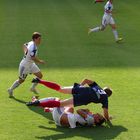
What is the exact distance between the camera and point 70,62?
1891 centimetres

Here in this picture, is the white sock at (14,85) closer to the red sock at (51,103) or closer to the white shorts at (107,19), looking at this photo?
the red sock at (51,103)

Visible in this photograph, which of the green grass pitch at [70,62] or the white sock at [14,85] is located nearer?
the green grass pitch at [70,62]

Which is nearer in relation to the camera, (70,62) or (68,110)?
(68,110)

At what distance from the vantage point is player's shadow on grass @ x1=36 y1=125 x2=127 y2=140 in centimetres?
1115

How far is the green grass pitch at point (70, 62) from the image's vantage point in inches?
458

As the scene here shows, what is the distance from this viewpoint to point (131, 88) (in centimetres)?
1535

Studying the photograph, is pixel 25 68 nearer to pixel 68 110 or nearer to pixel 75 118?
pixel 68 110

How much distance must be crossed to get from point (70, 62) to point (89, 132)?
764cm

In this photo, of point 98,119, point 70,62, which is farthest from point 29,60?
point 70,62

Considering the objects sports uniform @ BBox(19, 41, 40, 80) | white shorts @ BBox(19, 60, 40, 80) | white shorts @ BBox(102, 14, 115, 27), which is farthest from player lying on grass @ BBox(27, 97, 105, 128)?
white shorts @ BBox(102, 14, 115, 27)

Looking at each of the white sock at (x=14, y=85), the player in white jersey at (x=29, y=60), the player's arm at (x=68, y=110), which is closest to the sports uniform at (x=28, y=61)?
the player in white jersey at (x=29, y=60)

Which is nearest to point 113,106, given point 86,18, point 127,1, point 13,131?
point 13,131

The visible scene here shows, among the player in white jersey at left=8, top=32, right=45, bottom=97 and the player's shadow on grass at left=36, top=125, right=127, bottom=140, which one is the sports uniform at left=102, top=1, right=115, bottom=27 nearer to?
the player in white jersey at left=8, top=32, right=45, bottom=97

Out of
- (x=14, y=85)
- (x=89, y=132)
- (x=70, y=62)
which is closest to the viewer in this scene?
(x=89, y=132)
